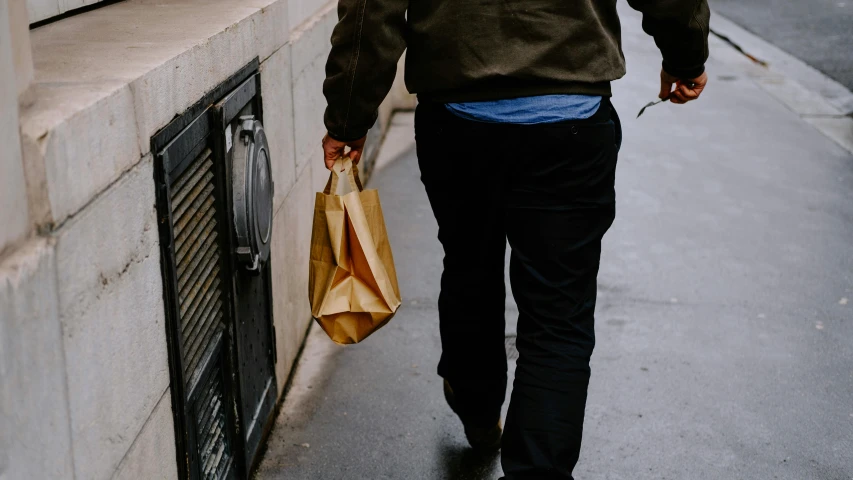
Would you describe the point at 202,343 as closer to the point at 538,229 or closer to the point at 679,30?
Answer: the point at 538,229

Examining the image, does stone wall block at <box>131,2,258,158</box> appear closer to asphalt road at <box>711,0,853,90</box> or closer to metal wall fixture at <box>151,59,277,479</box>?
metal wall fixture at <box>151,59,277,479</box>

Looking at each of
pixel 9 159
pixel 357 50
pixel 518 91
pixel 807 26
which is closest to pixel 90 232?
pixel 9 159

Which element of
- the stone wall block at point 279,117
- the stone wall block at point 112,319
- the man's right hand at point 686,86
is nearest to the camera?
the stone wall block at point 112,319

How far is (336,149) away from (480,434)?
1.04m

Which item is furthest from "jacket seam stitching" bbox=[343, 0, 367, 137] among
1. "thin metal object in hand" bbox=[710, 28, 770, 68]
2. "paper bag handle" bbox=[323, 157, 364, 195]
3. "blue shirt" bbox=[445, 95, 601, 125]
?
"thin metal object in hand" bbox=[710, 28, 770, 68]

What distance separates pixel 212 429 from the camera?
261 centimetres

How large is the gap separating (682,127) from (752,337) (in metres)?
3.53

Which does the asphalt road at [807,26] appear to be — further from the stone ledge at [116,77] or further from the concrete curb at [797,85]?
the stone ledge at [116,77]

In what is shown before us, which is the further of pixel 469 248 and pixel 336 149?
pixel 469 248

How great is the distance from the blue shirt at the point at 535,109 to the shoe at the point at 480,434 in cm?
103

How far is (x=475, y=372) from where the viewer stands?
3.03 m

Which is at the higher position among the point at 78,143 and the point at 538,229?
the point at 78,143

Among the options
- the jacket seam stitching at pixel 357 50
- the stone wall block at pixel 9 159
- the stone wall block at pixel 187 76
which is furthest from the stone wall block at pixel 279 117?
the stone wall block at pixel 9 159

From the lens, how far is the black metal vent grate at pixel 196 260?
2271 mm
